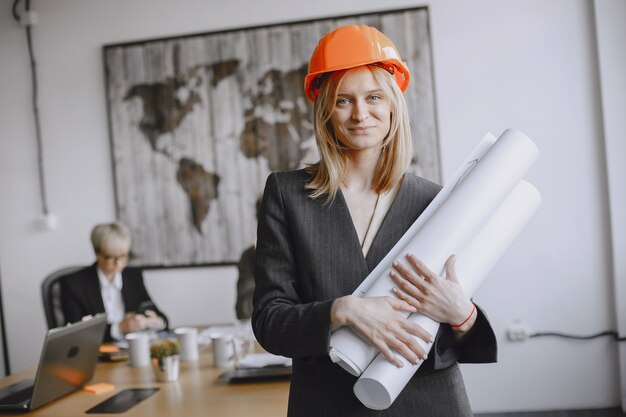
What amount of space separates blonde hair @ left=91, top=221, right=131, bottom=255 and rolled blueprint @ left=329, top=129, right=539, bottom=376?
2292 millimetres

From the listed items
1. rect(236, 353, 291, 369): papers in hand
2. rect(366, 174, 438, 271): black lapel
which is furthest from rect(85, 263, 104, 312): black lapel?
rect(366, 174, 438, 271): black lapel

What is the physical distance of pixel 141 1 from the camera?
3842 mm

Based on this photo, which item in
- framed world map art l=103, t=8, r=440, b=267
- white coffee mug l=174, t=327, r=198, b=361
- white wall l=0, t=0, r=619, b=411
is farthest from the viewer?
framed world map art l=103, t=8, r=440, b=267

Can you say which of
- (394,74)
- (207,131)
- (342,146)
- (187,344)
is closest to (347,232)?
(342,146)

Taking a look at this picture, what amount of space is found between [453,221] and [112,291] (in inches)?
102

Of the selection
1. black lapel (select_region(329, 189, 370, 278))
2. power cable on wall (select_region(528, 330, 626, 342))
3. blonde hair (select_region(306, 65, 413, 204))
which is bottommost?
power cable on wall (select_region(528, 330, 626, 342))

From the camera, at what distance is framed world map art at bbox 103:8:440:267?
368cm

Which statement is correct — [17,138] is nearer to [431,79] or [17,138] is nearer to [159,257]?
[159,257]

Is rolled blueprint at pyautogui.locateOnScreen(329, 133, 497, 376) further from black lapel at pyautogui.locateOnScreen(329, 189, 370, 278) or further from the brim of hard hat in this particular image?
the brim of hard hat

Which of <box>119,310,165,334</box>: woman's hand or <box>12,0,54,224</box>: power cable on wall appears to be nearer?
<box>119,310,165,334</box>: woman's hand

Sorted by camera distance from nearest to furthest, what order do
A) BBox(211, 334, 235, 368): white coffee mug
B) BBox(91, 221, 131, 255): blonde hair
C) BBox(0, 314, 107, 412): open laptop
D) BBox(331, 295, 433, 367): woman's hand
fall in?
BBox(331, 295, 433, 367): woman's hand
BBox(0, 314, 107, 412): open laptop
BBox(211, 334, 235, 368): white coffee mug
BBox(91, 221, 131, 255): blonde hair

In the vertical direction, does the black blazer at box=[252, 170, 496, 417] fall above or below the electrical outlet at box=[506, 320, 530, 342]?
above

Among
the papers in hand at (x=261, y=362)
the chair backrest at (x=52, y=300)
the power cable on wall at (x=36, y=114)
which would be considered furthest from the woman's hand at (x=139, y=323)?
the power cable on wall at (x=36, y=114)

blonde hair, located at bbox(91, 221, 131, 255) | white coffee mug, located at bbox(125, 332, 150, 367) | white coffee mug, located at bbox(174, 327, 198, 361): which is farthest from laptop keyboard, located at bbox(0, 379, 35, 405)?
blonde hair, located at bbox(91, 221, 131, 255)
